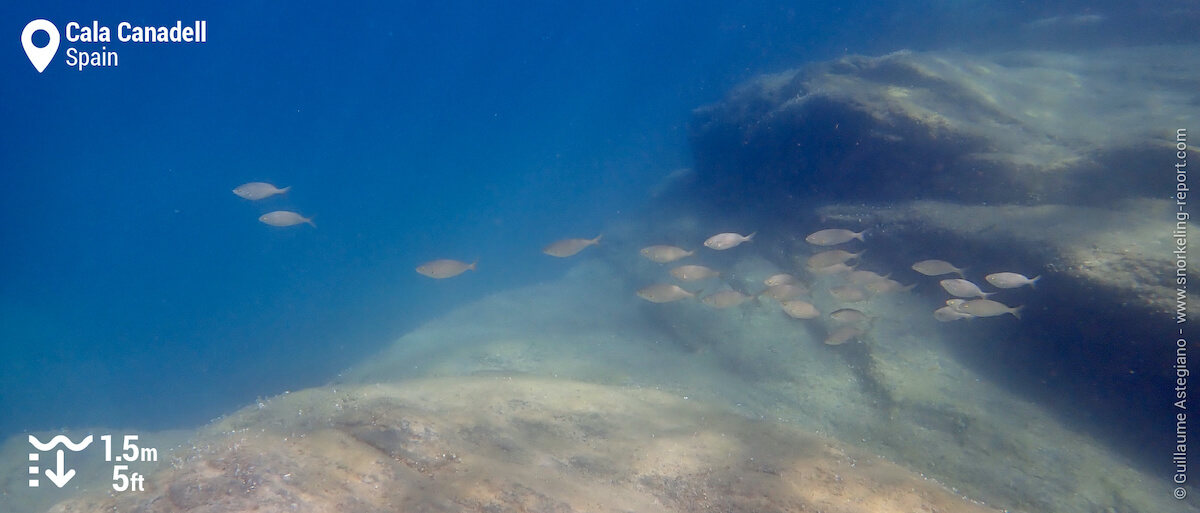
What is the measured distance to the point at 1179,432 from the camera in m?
6.68

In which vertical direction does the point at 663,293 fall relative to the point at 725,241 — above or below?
below

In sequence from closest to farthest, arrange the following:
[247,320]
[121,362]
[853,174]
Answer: [853,174] → [121,362] → [247,320]

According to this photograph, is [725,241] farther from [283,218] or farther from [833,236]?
[283,218]

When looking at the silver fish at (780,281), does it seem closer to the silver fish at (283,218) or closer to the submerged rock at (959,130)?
the submerged rock at (959,130)

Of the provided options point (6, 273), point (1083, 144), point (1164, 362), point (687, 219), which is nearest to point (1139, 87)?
point (1083, 144)

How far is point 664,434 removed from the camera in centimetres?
475

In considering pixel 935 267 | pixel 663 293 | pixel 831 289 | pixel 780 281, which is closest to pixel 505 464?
pixel 663 293

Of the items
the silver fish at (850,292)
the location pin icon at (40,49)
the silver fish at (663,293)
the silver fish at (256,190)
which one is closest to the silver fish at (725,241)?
the silver fish at (663,293)

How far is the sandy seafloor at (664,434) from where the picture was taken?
10.8ft

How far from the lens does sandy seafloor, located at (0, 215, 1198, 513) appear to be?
3293 millimetres

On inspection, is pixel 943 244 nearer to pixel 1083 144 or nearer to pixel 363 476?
pixel 1083 144

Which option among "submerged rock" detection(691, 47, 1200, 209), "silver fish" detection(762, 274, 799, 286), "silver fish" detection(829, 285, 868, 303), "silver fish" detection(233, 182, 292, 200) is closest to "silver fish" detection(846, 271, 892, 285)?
"silver fish" detection(829, 285, 868, 303)

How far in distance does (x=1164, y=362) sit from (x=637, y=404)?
764cm

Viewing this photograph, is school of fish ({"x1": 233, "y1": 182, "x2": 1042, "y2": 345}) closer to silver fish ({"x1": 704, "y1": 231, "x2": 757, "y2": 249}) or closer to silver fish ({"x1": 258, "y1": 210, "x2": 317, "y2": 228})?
silver fish ({"x1": 704, "y1": 231, "x2": 757, "y2": 249})
